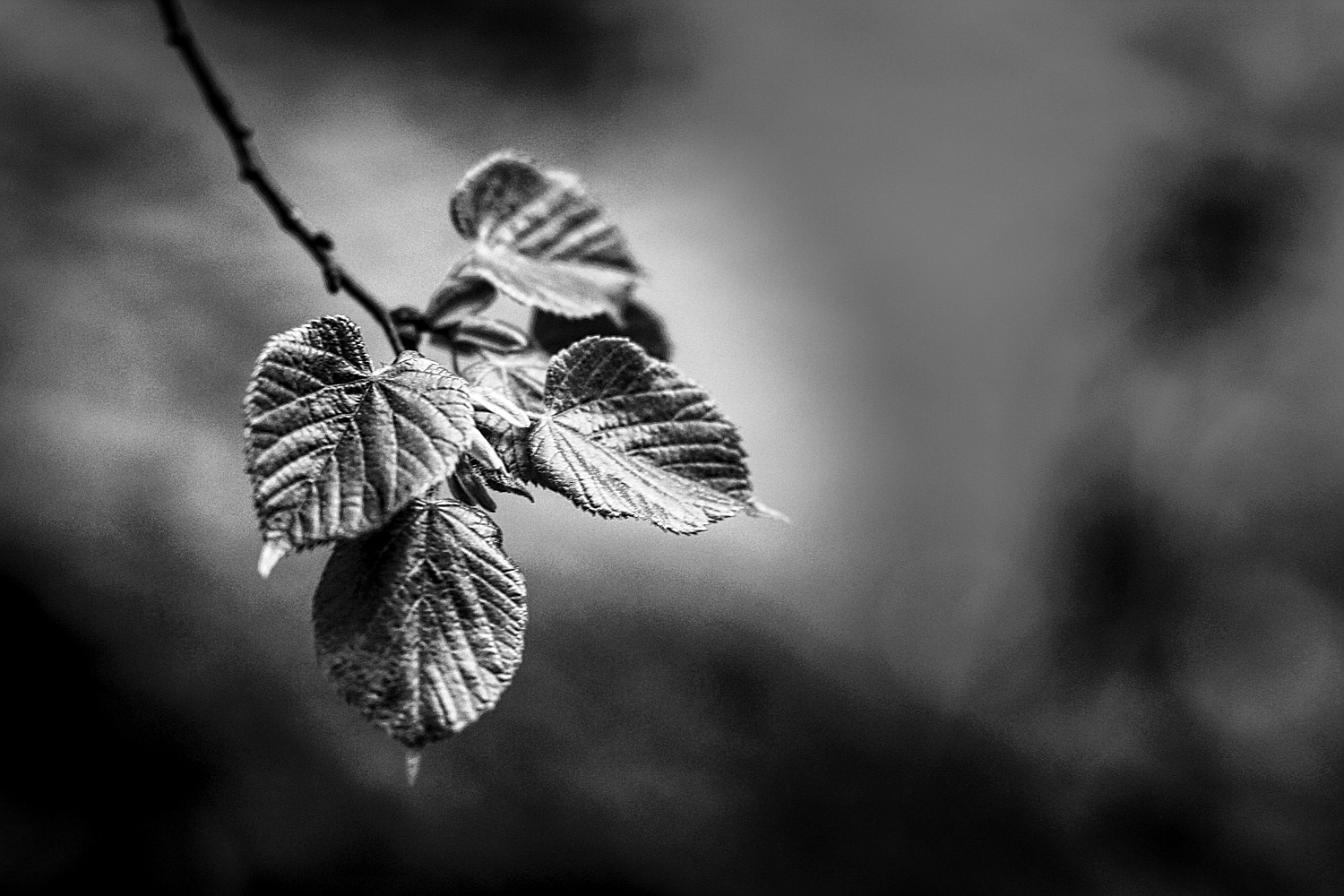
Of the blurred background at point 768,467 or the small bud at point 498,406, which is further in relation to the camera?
the blurred background at point 768,467

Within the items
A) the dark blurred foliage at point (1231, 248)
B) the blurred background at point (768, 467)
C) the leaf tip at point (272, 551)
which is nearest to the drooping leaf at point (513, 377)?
the leaf tip at point (272, 551)

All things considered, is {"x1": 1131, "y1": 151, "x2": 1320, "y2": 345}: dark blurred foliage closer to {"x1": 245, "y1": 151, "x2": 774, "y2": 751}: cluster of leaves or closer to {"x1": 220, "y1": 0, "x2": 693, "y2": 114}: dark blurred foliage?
{"x1": 220, "y1": 0, "x2": 693, "y2": 114}: dark blurred foliage

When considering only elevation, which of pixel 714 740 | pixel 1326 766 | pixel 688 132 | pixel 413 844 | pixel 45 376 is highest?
pixel 688 132

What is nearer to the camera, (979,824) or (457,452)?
(457,452)

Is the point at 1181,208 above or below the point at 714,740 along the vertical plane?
above

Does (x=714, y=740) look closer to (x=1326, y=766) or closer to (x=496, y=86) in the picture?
(x=1326, y=766)

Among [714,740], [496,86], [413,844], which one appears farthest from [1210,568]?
[496,86]

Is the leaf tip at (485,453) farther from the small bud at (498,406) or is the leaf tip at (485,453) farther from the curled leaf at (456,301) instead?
the curled leaf at (456,301)

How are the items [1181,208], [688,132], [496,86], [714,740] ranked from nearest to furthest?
[714,740] < [1181,208] < [496,86] < [688,132]
